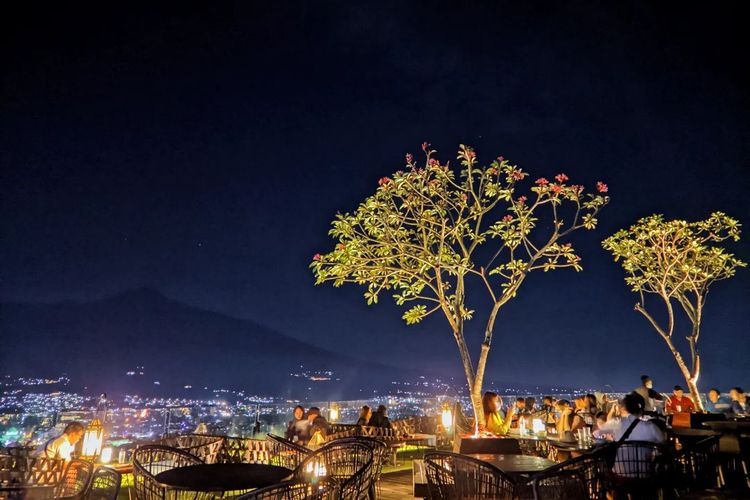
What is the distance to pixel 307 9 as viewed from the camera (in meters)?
14.8

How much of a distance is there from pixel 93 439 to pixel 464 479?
480cm

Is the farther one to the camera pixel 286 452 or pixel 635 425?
pixel 286 452

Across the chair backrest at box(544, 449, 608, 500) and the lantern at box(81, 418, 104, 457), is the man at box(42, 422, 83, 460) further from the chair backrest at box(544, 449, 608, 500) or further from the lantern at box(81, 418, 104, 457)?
the chair backrest at box(544, 449, 608, 500)

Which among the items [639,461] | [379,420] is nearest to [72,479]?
[639,461]

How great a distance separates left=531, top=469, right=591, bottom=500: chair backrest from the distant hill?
62.4 m

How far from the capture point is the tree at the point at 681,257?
996 cm

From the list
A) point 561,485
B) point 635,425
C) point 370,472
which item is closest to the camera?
point 561,485

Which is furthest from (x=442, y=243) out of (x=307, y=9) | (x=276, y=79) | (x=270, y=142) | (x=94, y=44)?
(x=270, y=142)

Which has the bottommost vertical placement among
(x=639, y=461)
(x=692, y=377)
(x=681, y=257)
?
(x=639, y=461)

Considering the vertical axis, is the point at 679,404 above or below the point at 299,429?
above

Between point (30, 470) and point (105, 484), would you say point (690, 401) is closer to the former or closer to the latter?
point (105, 484)

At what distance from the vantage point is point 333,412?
38.8 ft

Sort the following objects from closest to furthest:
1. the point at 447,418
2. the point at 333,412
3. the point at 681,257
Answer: the point at 681,257 < the point at 447,418 < the point at 333,412

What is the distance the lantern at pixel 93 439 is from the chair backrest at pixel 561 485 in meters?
5.14
